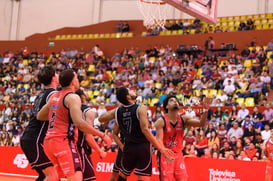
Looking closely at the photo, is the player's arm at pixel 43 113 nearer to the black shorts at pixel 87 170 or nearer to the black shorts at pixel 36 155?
the black shorts at pixel 36 155

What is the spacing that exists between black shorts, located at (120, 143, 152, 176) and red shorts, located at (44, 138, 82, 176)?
5.04 ft

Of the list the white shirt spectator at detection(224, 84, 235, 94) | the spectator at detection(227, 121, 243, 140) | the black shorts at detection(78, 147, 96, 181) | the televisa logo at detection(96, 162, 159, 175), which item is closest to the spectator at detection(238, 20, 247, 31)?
the white shirt spectator at detection(224, 84, 235, 94)

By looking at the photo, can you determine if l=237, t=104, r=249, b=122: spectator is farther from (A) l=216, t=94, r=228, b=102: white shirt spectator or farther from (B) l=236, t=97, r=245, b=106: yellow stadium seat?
(A) l=216, t=94, r=228, b=102: white shirt spectator

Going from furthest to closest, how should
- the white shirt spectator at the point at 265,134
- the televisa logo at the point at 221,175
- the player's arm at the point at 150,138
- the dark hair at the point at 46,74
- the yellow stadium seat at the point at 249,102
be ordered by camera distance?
the yellow stadium seat at the point at 249,102, the white shirt spectator at the point at 265,134, the televisa logo at the point at 221,175, the player's arm at the point at 150,138, the dark hair at the point at 46,74

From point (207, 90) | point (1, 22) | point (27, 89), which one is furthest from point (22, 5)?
point (207, 90)

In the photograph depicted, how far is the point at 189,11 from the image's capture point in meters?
8.45

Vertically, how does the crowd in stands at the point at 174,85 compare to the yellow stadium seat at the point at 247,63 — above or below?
below

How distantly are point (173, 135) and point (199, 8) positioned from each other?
351cm

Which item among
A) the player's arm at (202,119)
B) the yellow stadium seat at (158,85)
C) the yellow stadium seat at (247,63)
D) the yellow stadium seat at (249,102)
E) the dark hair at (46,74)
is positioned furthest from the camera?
the yellow stadium seat at (158,85)

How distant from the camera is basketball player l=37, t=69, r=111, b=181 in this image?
4773 millimetres

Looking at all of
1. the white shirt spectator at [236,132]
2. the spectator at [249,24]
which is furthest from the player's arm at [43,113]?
the spectator at [249,24]

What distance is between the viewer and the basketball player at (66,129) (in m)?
4.77

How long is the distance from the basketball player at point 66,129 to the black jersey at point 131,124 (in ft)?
4.79

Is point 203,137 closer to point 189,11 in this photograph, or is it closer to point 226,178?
point 226,178
